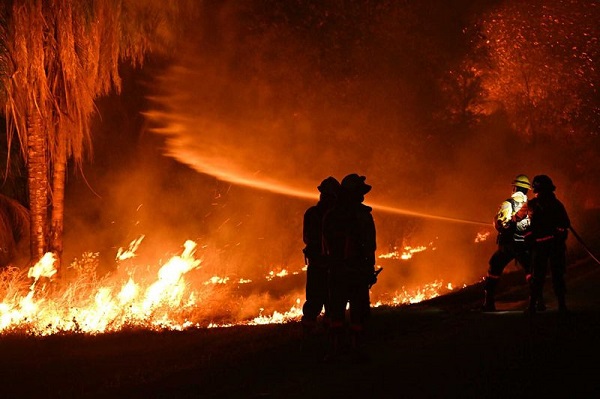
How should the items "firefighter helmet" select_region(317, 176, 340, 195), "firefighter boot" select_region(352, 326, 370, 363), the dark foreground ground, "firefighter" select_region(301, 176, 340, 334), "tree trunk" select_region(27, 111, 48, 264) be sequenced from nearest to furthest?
the dark foreground ground < "firefighter boot" select_region(352, 326, 370, 363) < "firefighter helmet" select_region(317, 176, 340, 195) < "firefighter" select_region(301, 176, 340, 334) < "tree trunk" select_region(27, 111, 48, 264)

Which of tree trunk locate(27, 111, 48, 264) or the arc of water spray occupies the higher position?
the arc of water spray

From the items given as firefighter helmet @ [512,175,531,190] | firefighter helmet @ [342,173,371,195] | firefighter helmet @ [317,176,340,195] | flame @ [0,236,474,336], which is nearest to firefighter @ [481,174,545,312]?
firefighter helmet @ [512,175,531,190]

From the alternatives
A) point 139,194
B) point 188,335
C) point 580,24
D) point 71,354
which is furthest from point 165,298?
point 580,24

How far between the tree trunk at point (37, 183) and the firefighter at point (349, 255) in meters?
7.15

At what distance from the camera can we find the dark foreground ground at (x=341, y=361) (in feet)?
22.4

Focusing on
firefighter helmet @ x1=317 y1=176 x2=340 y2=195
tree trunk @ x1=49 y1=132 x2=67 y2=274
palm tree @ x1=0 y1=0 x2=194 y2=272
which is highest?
palm tree @ x1=0 y1=0 x2=194 y2=272

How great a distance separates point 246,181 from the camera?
834 inches

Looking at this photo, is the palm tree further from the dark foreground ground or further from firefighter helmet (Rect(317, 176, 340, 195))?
firefighter helmet (Rect(317, 176, 340, 195))

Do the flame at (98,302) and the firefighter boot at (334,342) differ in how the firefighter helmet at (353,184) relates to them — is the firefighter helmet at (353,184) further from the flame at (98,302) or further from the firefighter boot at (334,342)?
the flame at (98,302)

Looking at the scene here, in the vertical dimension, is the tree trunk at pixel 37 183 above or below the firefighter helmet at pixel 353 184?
above

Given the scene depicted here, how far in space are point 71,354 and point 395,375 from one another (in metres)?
4.68

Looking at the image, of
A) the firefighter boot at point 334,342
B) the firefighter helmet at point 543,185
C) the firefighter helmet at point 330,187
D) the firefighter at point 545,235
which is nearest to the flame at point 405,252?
the firefighter at point 545,235

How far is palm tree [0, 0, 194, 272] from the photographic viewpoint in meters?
12.6

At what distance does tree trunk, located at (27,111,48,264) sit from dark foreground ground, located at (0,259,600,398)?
10.5ft
